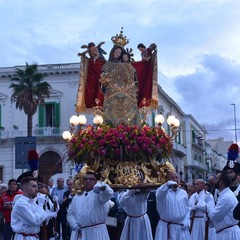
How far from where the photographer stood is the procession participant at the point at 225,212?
904cm

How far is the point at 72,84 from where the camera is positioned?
132 feet

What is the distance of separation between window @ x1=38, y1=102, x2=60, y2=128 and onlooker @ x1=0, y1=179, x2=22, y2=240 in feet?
89.4

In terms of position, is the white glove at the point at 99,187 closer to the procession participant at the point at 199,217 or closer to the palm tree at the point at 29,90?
the procession participant at the point at 199,217

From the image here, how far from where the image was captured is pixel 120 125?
11.7 metres

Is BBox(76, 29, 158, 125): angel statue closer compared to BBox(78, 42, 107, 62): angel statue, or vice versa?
BBox(76, 29, 158, 125): angel statue

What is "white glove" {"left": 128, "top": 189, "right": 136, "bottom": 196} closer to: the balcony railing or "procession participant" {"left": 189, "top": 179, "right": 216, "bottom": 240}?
"procession participant" {"left": 189, "top": 179, "right": 216, "bottom": 240}

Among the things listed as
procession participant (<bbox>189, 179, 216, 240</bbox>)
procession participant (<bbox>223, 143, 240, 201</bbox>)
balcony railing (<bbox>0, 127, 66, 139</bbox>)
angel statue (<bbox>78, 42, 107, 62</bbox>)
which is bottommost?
procession participant (<bbox>189, 179, 216, 240</bbox>)

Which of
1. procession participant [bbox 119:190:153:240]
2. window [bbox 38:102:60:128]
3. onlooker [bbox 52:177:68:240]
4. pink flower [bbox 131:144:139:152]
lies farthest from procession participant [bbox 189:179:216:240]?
window [bbox 38:102:60:128]

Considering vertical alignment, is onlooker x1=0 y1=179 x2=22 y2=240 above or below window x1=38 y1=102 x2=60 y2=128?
below

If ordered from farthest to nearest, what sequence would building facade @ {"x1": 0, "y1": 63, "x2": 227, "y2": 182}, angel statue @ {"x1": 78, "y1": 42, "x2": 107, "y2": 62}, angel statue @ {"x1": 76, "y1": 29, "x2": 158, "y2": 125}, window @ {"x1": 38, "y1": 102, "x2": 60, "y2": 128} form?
1. window @ {"x1": 38, "y1": 102, "x2": 60, "y2": 128}
2. building facade @ {"x1": 0, "y1": 63, "x2": 227, "y2": 182}
3. angel statue @ {"x1": 78, "y1": 42, "x2": 107, "y2": 62}
4. angel statue @ {"x1": 76, "y1": 29, "x2": 158, "y2": 125}

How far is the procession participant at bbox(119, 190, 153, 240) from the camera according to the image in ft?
35.1

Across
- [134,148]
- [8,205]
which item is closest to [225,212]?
[134,148]

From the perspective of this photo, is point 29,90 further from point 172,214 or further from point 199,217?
point 172,214

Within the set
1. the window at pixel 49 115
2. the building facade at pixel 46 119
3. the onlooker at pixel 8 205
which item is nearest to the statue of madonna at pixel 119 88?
the onlooker at pixel 8 205
